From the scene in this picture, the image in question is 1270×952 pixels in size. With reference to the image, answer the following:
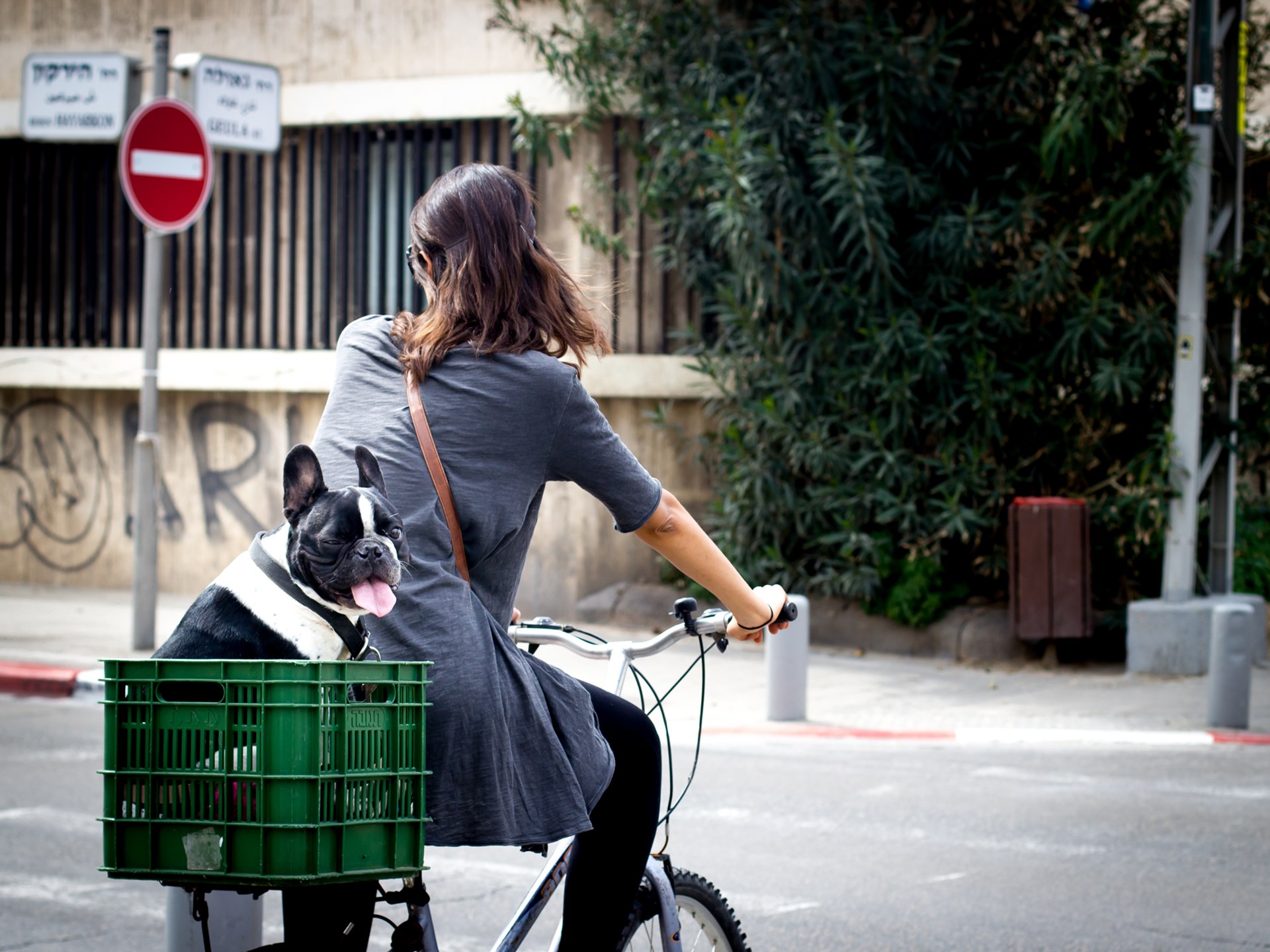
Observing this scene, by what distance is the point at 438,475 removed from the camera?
2525mm

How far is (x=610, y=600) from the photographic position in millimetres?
13352

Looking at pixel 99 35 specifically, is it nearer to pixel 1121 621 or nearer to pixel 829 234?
pixel 829 234

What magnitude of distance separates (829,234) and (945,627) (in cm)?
320

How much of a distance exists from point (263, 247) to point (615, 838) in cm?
1305

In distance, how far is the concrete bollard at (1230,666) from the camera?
886 cm

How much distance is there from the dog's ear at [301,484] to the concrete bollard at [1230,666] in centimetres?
752

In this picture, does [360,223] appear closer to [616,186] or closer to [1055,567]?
[616,186]

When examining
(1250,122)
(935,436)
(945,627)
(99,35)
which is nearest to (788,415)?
(935,436)

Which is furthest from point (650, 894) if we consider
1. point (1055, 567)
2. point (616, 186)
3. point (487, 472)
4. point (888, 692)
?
point (616, 186)

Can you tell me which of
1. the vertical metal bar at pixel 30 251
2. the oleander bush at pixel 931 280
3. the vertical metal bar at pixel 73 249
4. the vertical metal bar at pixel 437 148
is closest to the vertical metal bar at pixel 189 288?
the vertical metal bar at pixel 73 249

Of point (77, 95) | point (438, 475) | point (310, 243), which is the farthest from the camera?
point (310, 243)

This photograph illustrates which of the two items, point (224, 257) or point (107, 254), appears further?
point (107, 254)

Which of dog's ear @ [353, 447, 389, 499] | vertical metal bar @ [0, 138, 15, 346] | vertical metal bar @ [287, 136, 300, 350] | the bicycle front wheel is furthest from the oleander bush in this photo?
dog's ear @ [353, 447, 389, 499]

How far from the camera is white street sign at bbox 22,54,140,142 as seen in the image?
11.6 meters
